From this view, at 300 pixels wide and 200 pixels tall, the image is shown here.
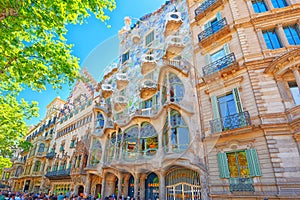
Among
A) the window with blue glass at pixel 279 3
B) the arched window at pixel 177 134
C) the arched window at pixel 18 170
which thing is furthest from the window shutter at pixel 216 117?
the arched window at pixel 18 170

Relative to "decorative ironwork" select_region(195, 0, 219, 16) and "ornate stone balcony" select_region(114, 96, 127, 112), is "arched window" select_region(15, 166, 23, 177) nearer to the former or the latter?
"ornate stone balcony" select_region(114, 96, 127, 112)

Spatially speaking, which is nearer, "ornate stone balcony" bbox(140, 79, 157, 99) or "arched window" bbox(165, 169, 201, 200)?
"arched window" bbox(165, 169, 201, 200)

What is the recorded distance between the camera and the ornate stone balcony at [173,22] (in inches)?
668

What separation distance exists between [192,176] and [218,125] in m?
3.94

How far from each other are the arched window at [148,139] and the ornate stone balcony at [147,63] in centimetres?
605

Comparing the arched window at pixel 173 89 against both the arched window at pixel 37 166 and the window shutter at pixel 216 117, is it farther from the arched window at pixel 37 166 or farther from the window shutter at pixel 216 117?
the arched window at pixel 37 166

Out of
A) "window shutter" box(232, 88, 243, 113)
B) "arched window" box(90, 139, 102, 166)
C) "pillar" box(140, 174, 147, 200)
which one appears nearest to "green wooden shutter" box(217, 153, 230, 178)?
"window shutter" box(232, 88, 243, 113)

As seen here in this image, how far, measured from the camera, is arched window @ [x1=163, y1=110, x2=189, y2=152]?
1204 centimetres

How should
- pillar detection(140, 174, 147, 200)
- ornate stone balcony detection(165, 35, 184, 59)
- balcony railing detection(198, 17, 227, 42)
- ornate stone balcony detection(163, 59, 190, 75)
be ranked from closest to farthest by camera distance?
balcony railing detection(198, 17, 227, 42) < ornate stone balcony detection(163, 59, 190, 75) < pillar detection(140, 174, 147, 200) < ornate stone balcony detection(165, 35, 184, 59)

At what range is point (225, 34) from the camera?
12.6 meters

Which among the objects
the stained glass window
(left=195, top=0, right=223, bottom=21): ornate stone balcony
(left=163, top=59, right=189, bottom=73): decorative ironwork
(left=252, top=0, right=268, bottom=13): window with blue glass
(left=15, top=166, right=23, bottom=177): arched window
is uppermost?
(left=195, top=0, right=223, bottom=21): ornate stone balcony

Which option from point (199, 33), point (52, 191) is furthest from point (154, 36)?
point (52, 191)

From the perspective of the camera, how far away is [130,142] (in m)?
15.8

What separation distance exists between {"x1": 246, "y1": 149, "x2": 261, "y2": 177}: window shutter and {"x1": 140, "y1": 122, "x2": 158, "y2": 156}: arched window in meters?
6.67
